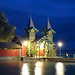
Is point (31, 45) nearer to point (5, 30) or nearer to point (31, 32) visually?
point (31, 32)

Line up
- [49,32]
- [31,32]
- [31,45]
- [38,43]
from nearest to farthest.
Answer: [38,43] < [31,45] < [31,32] < [49,32]

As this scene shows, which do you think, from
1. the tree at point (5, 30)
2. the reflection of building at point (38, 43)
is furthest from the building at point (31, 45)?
the tree at point (5, 30)

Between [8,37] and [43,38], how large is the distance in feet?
46.6

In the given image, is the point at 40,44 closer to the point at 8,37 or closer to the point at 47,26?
the point at 47,26

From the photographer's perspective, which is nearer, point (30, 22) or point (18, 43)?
point (18, 43)

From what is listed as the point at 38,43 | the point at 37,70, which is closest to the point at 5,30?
the point at 38,43

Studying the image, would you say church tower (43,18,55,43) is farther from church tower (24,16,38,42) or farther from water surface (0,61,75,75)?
water surface (0,61,75,75)

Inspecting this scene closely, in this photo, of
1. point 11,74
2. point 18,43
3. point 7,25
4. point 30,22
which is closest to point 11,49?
point 18,43

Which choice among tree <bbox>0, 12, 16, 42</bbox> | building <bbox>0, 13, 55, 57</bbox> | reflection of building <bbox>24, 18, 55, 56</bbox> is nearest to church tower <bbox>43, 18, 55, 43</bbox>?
building <bbox>0, 13, 55, 57</bbox>

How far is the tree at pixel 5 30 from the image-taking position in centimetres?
5978

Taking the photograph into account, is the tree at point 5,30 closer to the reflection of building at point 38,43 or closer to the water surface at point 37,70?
the reflection of building at point 38,43

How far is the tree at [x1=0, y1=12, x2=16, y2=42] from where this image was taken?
59.8 metres

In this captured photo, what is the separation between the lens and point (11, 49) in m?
46.5

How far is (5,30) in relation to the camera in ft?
200
